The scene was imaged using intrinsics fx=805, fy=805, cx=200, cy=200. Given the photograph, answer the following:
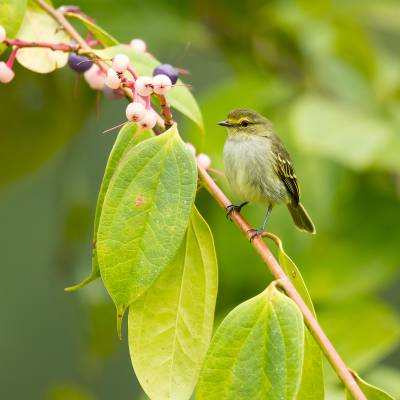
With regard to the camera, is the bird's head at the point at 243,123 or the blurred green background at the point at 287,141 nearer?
the bird's head at the point at 243,123

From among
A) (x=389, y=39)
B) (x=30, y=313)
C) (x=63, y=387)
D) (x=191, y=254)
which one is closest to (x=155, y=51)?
(x=63, y=387)

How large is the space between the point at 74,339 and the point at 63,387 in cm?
131

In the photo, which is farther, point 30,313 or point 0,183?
point 30,313

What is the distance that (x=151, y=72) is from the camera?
1.53 metres

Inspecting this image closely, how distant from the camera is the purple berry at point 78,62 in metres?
1.53

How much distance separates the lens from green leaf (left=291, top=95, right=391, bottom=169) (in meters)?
2.55

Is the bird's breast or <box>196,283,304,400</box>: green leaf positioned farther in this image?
the bird's breast

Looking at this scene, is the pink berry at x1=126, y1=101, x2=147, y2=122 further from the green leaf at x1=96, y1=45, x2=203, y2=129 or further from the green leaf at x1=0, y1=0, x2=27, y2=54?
the green leaf at x1=0, y1=0, x2=27, y2=54

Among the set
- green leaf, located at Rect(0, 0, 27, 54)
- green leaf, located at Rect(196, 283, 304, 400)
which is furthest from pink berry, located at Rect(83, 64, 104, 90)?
green leaf, located at Rect(196, 283, 304, 400)

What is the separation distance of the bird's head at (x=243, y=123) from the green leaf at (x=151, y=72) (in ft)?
3.16

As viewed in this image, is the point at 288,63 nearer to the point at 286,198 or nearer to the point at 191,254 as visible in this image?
the point at 286,198

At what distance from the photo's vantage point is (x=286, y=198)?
2.50 metres

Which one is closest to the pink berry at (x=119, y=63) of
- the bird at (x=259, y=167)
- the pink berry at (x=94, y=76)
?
the pink berry at (x=94, y=76)

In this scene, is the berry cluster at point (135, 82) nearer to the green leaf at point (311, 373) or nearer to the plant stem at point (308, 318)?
the plant stem at point (308, 318)
